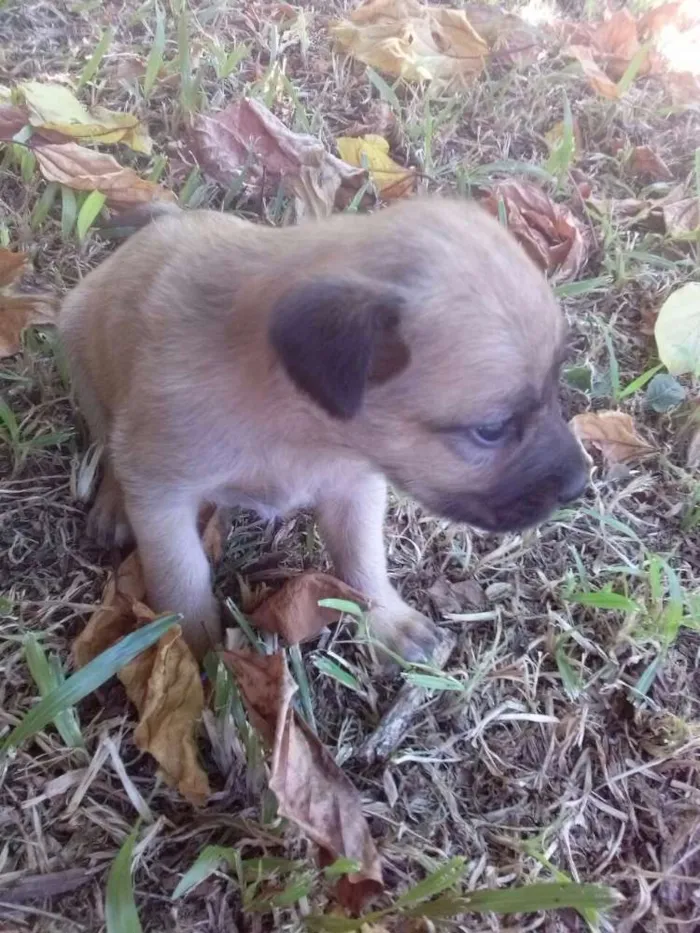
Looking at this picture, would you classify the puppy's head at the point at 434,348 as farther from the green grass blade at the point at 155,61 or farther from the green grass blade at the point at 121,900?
the green grass blade at the point at 155,61

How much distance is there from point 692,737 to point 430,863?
885mm

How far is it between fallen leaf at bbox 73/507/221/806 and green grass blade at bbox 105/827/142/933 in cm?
32

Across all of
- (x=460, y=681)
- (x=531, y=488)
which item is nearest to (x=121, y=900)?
(x=460, y=681)

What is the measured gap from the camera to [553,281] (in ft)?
12.7

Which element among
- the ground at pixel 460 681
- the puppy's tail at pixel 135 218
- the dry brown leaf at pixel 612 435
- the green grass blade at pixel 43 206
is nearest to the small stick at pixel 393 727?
the ground at pixel 460 681

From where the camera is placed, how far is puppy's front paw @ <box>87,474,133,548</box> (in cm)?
299

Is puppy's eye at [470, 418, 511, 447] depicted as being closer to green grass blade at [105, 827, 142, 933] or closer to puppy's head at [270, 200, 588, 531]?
puppy's head at [270, 200, 588, 531]

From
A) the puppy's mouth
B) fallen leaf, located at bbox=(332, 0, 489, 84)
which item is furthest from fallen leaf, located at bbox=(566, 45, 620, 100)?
the puppy's mouth

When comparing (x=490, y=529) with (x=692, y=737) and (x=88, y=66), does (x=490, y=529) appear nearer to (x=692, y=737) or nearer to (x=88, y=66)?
(x=692, y=737)

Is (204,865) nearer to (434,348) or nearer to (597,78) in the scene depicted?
(434,348)

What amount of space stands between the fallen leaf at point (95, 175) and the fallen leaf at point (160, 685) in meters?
1.70

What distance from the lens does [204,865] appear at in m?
2.19

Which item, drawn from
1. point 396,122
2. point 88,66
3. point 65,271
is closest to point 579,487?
point 65,271

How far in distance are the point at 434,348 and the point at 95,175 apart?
2.20m
